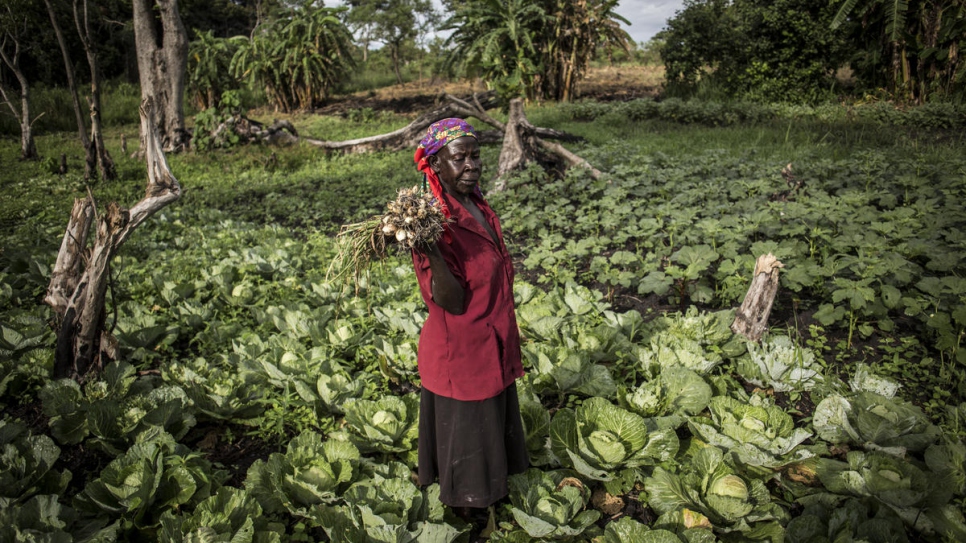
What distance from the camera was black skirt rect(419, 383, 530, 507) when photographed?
1.98m

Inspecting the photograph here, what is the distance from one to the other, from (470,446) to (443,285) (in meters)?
0.67

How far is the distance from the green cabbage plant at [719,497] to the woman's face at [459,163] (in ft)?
4.82

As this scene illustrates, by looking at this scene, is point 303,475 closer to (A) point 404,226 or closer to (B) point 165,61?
(A) point 404,226

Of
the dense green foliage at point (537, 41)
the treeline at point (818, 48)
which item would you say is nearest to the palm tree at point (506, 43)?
the dense green foliage at point (537, 41)

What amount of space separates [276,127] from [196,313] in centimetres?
904

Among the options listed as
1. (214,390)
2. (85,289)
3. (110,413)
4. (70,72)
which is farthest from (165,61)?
(110,413)

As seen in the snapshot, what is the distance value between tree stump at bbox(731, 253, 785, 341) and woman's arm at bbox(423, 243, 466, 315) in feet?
7.64

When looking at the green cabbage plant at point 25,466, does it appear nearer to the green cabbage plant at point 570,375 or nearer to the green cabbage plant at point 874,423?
the green cabbage plant at point 570,375

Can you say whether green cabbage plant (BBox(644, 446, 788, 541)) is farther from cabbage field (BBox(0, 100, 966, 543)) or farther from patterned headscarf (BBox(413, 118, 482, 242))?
patterned headscarf (BBox(413, 118, 482, 242))

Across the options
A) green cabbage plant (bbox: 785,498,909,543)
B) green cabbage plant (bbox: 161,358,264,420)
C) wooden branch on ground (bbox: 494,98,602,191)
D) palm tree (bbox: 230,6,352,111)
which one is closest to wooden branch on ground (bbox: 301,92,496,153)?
wooden branch on ground (bbox: 494,98,602,191)

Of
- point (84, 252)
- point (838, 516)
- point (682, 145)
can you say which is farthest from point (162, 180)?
point (682, 145)

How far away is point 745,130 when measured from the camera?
32.2 feet

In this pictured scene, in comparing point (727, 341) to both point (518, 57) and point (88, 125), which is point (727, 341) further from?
point (88, 125)

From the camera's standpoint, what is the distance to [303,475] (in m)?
2.30
